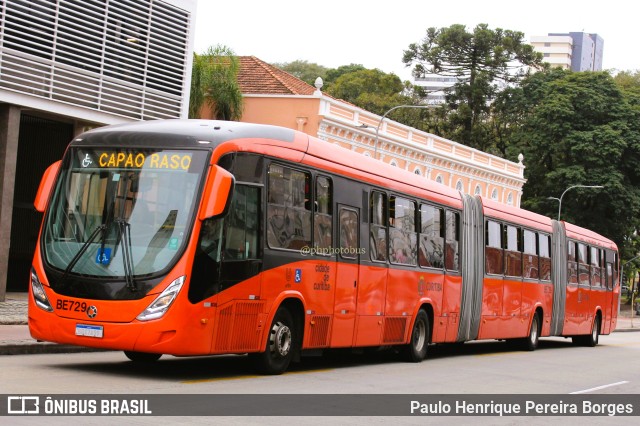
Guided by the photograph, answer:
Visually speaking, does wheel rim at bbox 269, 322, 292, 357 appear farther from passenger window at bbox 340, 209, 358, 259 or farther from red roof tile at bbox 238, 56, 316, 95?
red roof tile at bbox 238, 56, 316, 95

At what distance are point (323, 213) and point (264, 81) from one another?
35.8 m

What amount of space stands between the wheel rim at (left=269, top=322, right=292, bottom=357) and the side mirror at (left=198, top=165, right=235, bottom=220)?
2.35 meters

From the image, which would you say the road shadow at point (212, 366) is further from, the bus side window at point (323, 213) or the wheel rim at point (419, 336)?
the bus side window at point (323, 213)

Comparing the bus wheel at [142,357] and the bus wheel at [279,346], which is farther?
the bus wheel at [142,357]

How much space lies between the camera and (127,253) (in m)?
12.6

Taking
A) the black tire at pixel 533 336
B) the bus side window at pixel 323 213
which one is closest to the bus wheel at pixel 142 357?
the bus side window at pixel 323 213

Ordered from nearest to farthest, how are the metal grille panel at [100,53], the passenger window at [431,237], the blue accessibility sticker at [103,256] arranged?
the blue accessibility sticker at [103,256]
the passenger window at [431,237]
the metal grille panel at [100,53]

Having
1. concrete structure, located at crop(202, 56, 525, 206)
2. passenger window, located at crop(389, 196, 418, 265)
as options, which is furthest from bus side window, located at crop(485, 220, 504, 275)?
concrete structure, located at crop(202, 56, 525, 206)

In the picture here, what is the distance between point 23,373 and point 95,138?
9.90ft

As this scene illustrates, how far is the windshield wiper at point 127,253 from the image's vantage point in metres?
12.4

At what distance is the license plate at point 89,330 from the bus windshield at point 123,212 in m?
0.60

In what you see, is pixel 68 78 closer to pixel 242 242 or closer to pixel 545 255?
pixel 545 255

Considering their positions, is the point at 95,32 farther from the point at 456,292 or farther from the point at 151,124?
the point at 151,124

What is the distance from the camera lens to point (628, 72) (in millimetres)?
117562
